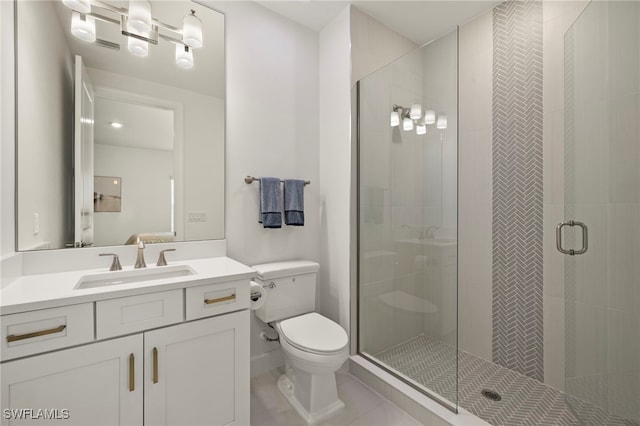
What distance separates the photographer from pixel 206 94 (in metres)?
1.85

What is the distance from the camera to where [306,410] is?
1608 millimetres

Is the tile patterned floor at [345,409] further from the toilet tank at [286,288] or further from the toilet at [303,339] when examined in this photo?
the toilet tank at [286,288]

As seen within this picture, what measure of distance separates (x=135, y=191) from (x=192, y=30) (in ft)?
3.21

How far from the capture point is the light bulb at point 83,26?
4.71ft

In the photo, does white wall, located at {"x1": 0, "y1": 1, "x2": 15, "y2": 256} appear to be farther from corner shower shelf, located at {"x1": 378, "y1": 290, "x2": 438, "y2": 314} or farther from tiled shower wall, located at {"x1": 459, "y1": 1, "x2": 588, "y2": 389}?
tiled shower wall, located at {"x1": 459, "y1": 1, "x2": 588, "y2": 389}

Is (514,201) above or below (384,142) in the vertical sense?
below

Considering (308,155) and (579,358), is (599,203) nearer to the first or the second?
(579,358)

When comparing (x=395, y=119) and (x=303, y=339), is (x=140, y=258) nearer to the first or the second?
(x=303, y=339)

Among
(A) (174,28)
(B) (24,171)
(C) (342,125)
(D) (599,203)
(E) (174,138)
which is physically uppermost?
(A) (174,28)

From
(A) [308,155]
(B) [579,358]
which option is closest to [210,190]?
(A) [308,155]

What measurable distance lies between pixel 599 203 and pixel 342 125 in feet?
4.96

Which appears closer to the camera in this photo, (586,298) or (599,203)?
(599,203)

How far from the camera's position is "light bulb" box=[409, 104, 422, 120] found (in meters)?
1.75

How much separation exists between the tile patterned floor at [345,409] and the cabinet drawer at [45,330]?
1028mm
